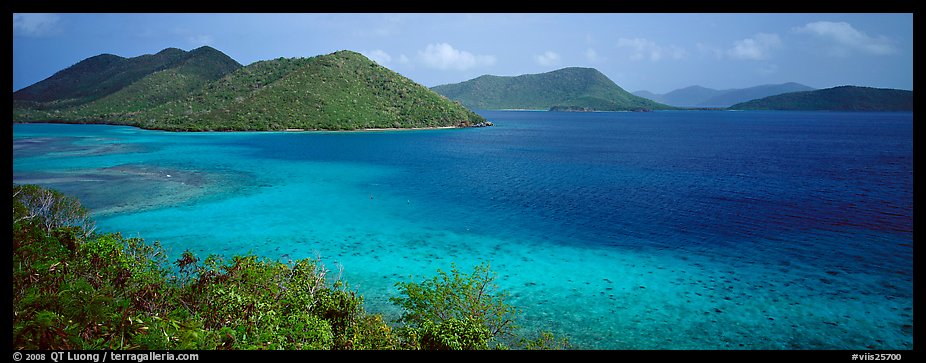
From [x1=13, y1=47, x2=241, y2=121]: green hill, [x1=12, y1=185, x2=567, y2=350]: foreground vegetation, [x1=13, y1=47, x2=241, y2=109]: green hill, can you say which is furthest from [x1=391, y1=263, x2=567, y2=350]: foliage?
[x1=13, y1=47, x2=241, y2=109]: green hill

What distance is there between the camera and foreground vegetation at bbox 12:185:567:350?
7168 millimetres

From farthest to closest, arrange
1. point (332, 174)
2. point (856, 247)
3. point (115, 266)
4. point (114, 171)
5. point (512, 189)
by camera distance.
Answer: point (332, 174)
point (114, 171)
point (512, 189)
point (856, 247)
point (115, 266)

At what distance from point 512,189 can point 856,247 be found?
2211cm

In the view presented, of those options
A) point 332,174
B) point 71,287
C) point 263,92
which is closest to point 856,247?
point 71,287

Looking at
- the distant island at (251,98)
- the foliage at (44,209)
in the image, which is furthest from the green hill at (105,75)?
the foliage at (44,209)

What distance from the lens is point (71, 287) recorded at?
8805 mm

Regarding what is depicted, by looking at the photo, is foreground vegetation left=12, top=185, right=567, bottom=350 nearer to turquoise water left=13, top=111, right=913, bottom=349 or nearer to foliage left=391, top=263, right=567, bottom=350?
foliage left=391, top=263, right=567, bottom=350

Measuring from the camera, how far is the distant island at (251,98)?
101125mm

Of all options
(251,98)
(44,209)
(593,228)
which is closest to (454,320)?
(593,228)

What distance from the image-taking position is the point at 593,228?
26.5 m

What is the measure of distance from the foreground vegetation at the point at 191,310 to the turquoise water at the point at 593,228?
5.05 m

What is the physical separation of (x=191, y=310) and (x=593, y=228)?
21.3 m
